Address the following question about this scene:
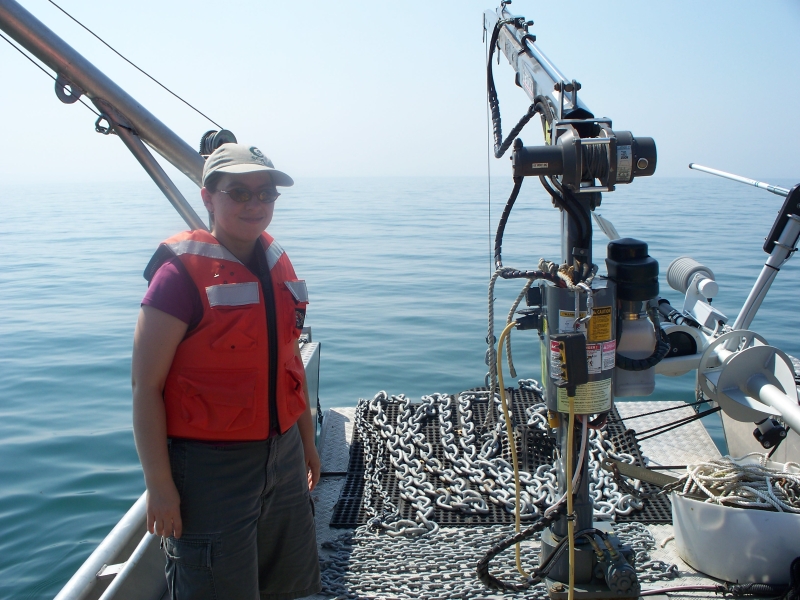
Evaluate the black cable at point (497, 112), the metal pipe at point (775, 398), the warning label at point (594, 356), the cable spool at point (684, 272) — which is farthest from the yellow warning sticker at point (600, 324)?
the cable spool at point (684, 272)

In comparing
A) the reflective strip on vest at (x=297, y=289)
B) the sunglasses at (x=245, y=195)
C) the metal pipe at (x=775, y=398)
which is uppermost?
the sunglasses at (x=245, y=195)

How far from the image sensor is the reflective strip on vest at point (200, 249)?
209 cm

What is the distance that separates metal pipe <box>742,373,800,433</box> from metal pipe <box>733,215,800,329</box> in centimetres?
144

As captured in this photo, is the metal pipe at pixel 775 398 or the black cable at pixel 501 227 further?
the black cable at pixel 501 227

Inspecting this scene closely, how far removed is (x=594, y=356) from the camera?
2166 mm

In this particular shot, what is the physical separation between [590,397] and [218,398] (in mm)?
1142

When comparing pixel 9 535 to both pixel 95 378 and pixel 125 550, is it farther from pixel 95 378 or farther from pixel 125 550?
pixel 95 378

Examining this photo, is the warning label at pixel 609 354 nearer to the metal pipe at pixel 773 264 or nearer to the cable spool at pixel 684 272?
the cable spool at pixel 684 272

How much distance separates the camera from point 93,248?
17.4 m

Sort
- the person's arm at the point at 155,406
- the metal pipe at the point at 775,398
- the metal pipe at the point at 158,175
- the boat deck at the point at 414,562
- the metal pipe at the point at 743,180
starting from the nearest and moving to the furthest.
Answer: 1. the person's arm at the point at 155,406
2. the metal pipe at the point at 775,398
3. the boat deck at the point at 414,562
4. the metal pipe at the point at 158,175
5. the metal pipe at the point at 743,180

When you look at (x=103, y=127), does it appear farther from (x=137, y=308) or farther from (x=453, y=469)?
(x=137, y=308)

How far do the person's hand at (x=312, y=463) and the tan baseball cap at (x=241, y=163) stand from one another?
3.29 ft

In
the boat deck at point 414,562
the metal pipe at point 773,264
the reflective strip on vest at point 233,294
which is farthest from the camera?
the metal pipe at point 773,264

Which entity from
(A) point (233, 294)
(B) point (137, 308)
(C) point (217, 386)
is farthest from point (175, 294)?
(B) point (137, 308)
